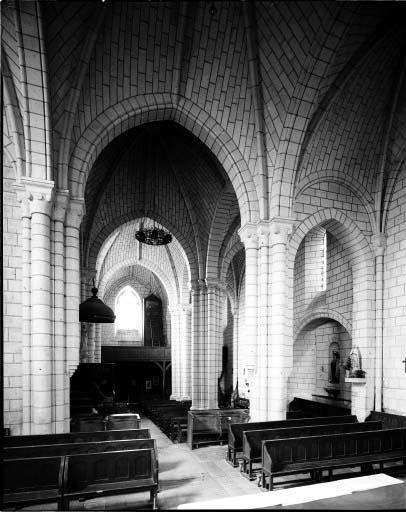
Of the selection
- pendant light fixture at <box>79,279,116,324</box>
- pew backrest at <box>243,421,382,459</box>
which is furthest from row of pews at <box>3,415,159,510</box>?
pendant light fixture at <box>79,279,116,324</box>

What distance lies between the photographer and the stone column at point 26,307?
23.2ft

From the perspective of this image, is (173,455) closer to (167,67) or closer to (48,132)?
(48,132)

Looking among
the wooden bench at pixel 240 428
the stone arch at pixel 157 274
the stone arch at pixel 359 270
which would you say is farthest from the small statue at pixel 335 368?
the stone arch at pixel 157 274

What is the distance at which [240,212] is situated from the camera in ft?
33.9

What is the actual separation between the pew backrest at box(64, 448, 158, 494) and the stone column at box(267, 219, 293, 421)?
3.74 m

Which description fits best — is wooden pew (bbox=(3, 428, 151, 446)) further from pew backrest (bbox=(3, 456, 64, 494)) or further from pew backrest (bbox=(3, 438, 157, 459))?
pew backrest (bbox=(3, 456, 64, 494))

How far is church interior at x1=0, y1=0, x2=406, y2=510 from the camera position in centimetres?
678

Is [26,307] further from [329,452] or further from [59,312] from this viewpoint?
[329,452]

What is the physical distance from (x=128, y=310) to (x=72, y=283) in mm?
21456

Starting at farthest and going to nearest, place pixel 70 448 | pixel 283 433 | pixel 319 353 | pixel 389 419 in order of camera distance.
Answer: pixel 319 353
pixel 389 419
pixel 283 433
pixel 70 448

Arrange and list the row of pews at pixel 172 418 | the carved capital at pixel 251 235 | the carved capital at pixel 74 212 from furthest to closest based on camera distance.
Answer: the row of pews at pixel 172 418
the carved capital at pixel 251 235
the carved capital at pixel 74 212

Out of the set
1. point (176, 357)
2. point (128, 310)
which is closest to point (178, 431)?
point (176, 357)

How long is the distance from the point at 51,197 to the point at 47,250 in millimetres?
1031

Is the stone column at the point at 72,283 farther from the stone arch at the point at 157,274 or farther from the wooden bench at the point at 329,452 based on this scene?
the stone arch at the point at 157,274
